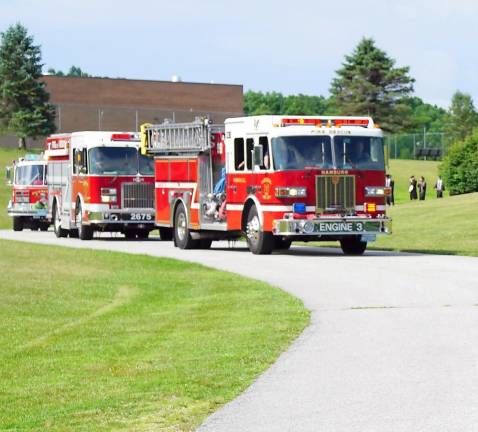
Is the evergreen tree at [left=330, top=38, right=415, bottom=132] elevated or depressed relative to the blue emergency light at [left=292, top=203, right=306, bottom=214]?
elevated

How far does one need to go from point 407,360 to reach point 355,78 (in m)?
103

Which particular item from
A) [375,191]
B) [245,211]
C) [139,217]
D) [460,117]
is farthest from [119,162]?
[460,117]

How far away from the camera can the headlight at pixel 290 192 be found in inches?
1083

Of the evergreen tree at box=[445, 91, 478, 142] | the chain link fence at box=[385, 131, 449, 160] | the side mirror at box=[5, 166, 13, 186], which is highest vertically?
the evergreen tree at box=[445, 91, 478, 142]

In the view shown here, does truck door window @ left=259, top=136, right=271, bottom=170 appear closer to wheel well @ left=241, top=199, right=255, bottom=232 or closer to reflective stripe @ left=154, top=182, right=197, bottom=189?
wheel well @ left=241, top=199, right=255, bottom=232

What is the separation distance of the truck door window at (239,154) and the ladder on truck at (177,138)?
1464 millimetres

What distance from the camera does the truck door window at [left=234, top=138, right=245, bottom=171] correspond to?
2900 cm

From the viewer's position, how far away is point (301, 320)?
49.4 ft

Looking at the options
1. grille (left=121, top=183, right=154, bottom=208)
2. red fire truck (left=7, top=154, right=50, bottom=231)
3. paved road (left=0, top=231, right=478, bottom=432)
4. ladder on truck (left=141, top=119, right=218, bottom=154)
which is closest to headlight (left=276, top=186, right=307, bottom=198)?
ladder on truck (left=141, top=119, right=218, bottom=154)

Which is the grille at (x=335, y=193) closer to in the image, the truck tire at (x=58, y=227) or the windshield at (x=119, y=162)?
the windshield at (x=119, y=162)

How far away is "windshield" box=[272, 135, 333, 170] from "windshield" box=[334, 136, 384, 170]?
0.23 m

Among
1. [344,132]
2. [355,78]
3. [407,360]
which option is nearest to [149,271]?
[344,132]

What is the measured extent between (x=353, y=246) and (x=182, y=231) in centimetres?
462

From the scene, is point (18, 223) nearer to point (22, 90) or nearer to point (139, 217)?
point (139, 217)
